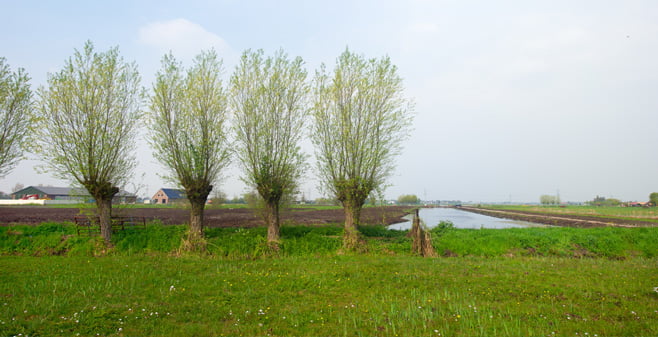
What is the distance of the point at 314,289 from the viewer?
9477mm

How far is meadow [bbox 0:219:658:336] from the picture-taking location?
21.4 feet

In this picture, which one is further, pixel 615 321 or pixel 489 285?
pixel 489 285

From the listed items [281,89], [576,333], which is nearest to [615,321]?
[576,333]

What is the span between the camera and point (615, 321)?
6770 mm

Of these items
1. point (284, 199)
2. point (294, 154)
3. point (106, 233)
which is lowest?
point (106, 233)

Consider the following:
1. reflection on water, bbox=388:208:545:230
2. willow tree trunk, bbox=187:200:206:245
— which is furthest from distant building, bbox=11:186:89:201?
willow tree trunk, bbox=187:200:206:245

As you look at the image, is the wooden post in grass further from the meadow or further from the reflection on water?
the reflection on water

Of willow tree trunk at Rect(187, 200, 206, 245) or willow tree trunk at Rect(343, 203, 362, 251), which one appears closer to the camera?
willow tree trunk at Rect(343, 203, 362, 251)

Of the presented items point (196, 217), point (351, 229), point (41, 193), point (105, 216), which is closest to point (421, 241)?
point (351, 229)

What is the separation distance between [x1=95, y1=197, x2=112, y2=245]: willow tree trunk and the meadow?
501 mm

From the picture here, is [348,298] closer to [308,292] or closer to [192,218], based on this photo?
[308,292]

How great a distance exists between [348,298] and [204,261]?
26.3ft

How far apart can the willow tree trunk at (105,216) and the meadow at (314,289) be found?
501 mm

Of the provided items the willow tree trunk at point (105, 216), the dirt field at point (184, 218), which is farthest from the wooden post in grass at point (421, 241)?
the willow tree trunk at point (105, 216)
